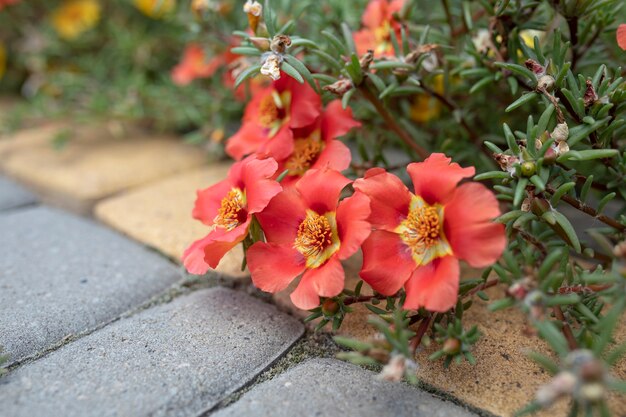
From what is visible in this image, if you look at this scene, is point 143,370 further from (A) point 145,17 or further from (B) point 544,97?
(A) point 145,17

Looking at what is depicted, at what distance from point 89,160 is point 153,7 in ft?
2.08

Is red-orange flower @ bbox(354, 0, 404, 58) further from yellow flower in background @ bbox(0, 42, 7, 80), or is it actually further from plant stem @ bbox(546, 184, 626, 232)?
yellow flower in background @ bbox(0, 42, 7, 80)

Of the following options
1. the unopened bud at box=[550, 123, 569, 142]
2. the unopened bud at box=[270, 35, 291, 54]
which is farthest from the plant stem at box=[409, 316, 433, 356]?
the unopened bud at box=[270, 35, 291, 54]

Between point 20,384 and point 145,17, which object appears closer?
point 20,384

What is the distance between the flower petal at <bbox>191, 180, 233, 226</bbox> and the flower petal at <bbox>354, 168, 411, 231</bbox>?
0.31 m

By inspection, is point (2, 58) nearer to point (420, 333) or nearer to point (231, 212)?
point (231, 212)

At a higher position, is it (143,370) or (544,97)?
(544,97)

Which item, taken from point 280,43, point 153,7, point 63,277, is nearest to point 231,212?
point 280,43

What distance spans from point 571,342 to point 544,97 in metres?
0.44

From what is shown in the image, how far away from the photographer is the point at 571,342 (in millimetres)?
869

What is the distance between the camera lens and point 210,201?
3.93ft

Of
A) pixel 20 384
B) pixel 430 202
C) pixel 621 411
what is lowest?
pixel 20 384

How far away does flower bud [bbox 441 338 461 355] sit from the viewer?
892 millimetres

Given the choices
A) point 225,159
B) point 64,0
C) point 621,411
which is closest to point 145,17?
point 64,0
